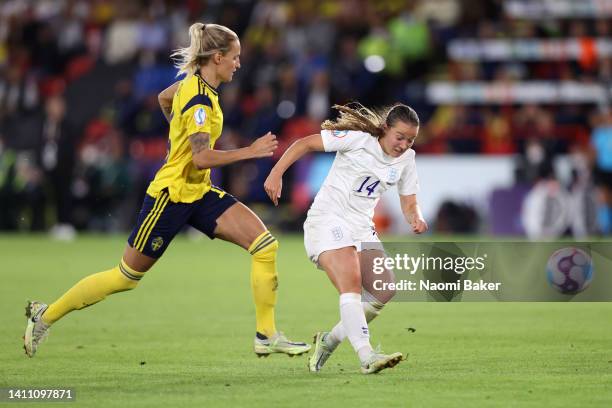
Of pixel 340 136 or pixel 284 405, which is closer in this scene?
pixel 284 405

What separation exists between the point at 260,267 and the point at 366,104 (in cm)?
1566

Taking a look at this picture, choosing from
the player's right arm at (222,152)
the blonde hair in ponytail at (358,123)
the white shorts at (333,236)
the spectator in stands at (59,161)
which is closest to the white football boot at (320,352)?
the white shorts at (333,236)

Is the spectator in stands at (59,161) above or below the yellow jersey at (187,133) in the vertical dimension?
above

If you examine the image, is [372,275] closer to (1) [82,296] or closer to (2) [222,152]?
(2) [222,152]

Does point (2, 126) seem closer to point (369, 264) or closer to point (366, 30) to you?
point (366, 30)

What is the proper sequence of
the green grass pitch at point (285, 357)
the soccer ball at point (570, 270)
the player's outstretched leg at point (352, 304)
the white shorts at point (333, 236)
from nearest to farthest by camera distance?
the green grass pitch at point (285, 357) < the player's outstretched leg at point (352, 304) < the white shorts at point (333, 236) < the soccer ball at point (570, 270)

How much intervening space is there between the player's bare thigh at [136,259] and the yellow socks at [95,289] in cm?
4

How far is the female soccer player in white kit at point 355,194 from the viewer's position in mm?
8586

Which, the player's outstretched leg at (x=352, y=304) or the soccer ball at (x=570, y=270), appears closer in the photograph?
the player's outstretched leg at (x=352, y=304)

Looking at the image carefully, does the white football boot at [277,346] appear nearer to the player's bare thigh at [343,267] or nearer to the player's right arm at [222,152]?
the player's bare thigh at [343,267]

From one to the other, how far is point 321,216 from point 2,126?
19840 mm

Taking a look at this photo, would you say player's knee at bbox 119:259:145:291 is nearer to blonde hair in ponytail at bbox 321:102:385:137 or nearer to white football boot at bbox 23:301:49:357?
white football boot at bbox 23:301:49:357

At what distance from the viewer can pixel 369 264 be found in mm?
8867

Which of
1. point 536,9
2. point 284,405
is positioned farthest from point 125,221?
point 284,405
